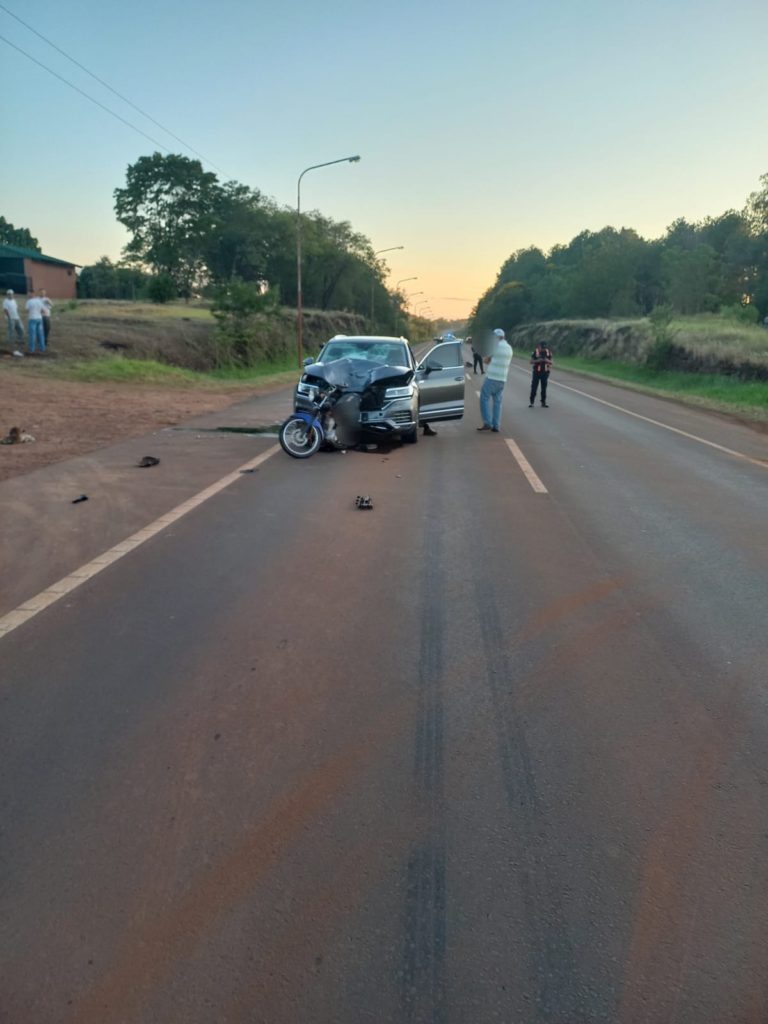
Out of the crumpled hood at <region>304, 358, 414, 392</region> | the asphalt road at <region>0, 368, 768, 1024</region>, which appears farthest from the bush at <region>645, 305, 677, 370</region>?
the asphalt road at <region>0, 368, 768, 1024</region>

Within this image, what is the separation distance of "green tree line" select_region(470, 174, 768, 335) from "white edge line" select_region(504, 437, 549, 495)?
43390 mm

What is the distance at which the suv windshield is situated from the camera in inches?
537

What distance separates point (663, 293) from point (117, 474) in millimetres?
81445

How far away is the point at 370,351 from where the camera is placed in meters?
14.0

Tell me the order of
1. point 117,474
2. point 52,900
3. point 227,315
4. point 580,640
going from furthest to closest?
1. point 227,315
2. point 117,474
3. point 580,640
4. point 52,900

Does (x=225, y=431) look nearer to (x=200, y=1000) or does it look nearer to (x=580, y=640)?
(x=580, y=640)

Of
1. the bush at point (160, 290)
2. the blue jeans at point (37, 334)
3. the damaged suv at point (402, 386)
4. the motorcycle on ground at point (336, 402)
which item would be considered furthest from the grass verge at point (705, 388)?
the bush at point (160, 290)

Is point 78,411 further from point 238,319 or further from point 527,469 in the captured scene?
point 238,319

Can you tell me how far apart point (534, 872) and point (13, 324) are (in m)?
26.4

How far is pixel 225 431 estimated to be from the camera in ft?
48.9

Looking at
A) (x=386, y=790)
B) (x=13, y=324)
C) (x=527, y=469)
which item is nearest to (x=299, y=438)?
(x=527, y=469)

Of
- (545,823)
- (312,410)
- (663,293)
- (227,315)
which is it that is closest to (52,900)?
(545,823)

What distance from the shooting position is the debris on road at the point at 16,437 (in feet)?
41.8

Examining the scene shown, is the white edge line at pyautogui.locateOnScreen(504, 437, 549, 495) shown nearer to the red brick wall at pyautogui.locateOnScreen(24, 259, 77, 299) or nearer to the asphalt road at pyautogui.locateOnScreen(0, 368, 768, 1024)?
the asphalt road at pyautogui.locateOnScreen(0, 368, 768, 1024)
